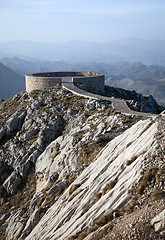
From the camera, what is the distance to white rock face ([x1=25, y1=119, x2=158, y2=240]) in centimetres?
1755

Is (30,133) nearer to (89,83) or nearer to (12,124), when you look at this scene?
(12,124)

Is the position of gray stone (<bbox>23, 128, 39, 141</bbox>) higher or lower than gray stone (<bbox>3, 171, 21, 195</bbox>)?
higher

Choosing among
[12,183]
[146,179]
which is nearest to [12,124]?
[12,183]

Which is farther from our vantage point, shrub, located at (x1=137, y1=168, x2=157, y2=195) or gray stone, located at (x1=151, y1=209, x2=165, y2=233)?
shrub, located at (x1=137, y1=168, x2=157, y2=195)

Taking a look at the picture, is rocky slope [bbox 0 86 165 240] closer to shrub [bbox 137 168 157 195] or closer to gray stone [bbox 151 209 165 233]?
shrub [bbox 137 168 157 195]

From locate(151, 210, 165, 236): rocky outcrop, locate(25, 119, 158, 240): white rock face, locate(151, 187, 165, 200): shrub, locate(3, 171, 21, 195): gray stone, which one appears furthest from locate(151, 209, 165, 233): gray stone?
locate(3, 171, 21, 195): gray stone

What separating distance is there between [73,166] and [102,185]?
9.97m

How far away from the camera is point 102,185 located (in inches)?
785

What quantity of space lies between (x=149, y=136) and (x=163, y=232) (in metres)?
8.67

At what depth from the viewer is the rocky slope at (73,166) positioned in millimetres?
17109

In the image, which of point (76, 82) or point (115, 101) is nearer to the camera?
point (115, 101)

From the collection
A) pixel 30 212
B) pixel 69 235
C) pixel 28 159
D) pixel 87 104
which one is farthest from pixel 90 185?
pixel 87 104

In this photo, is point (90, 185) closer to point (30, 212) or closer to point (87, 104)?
point (30, 212)

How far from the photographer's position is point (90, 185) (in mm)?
21156
